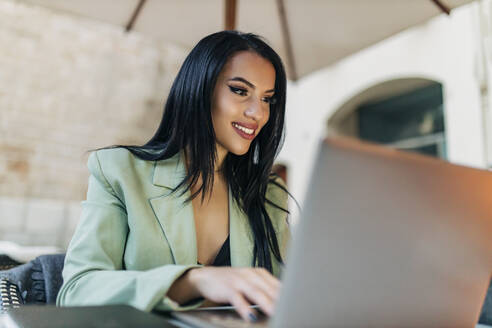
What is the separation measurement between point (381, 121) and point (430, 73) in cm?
218

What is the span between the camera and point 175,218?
95 centimetres

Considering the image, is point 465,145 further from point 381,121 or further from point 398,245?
point 398,245

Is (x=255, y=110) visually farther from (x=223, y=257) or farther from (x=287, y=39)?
(x=287, y=39)

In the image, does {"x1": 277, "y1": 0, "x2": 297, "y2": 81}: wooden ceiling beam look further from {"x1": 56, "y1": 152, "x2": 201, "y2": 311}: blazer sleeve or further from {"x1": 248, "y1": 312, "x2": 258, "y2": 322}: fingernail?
{"x1": 248, "y1": 312, "x2": 258, "y2": 322}: fingernail

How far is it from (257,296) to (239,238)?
552mm

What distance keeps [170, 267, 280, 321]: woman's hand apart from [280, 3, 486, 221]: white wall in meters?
2.66

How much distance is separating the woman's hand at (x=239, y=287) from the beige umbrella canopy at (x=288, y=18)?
1.58 meters

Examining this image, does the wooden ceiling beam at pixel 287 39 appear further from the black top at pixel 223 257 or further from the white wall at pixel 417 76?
the black top at pixel 223 257

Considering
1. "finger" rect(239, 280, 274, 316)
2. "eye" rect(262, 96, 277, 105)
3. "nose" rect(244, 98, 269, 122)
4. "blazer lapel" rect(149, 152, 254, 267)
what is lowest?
"finger" rect(239, 280, 274, 316)

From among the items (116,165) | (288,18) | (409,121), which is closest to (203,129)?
(116,165)

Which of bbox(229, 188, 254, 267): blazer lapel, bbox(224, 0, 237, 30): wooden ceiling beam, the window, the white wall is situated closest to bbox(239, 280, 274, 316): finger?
bbox(229, 188, 254, 267): blazer lapel

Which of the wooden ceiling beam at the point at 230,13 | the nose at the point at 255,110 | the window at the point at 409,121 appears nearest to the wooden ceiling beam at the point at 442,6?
the wooden ceiling beam at the point at 230,13

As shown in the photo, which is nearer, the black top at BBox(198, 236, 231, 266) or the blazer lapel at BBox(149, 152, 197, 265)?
the blazer lapel at BBox(149, 152, 197, 265)

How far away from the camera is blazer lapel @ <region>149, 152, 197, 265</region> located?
36.1 inches
